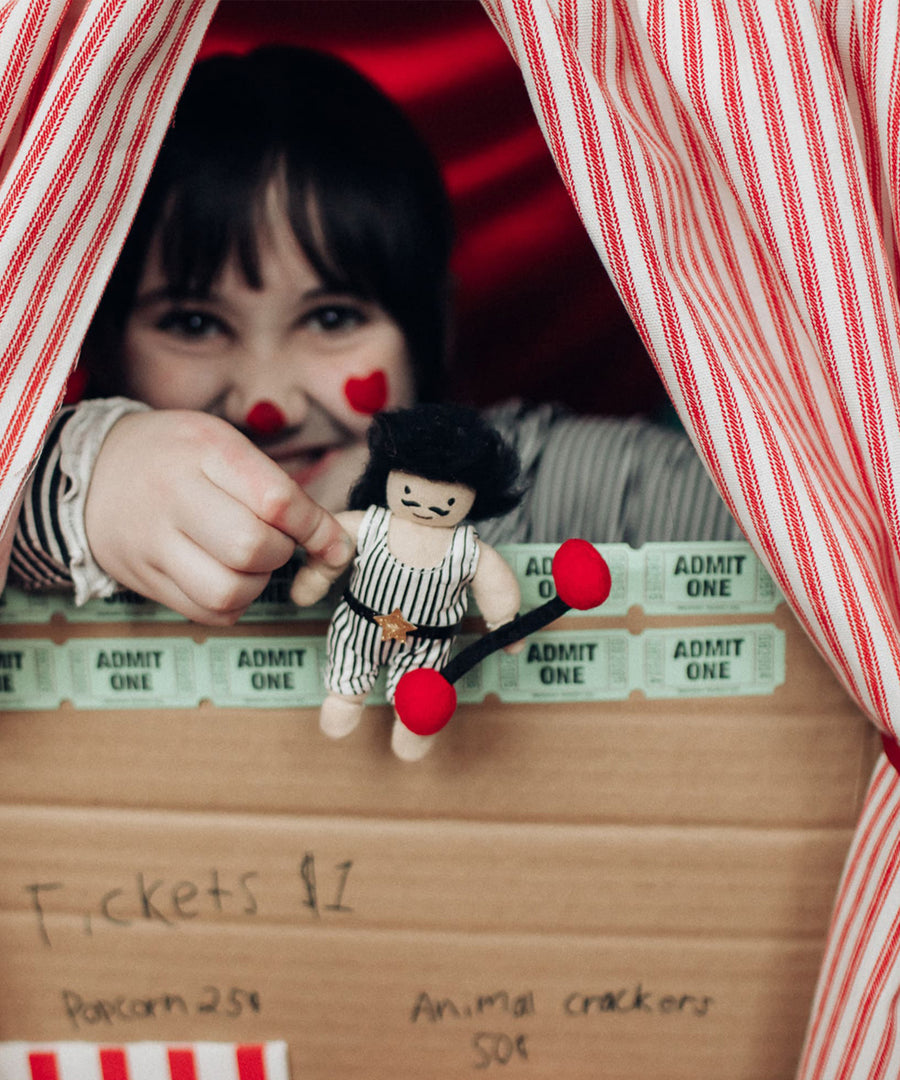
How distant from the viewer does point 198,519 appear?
1.41 feet

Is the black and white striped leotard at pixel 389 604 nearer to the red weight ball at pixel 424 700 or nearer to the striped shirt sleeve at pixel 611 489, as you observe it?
the red weight ball at pixel 424 700

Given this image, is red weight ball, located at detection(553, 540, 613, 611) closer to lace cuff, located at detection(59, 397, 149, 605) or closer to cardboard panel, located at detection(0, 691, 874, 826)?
cardboard panel, located at detection(0, 691, 874, 826)

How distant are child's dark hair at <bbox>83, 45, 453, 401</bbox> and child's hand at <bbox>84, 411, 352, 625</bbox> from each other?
28 cm

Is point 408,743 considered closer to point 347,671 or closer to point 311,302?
point 347,671

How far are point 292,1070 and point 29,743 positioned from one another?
0.28m

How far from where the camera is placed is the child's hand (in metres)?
0.42

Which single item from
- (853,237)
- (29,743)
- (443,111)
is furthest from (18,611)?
(443,111)

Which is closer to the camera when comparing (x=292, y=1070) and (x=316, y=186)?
(x=292, y=1070)

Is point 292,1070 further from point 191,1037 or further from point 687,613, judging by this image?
point 687,613

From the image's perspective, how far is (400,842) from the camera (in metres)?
0.52

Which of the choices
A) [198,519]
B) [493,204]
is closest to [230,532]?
[198,519]

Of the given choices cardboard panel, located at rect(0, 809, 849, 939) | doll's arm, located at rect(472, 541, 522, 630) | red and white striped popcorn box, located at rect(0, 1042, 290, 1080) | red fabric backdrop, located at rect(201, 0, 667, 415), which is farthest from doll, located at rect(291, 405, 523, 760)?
red fabric backdrop, located at rect(201, 0, 667, 415)

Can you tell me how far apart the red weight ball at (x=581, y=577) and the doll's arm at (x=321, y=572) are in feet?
0.36

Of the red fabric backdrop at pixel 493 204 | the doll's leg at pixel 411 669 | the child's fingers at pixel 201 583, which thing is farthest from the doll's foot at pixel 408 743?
the red fabric backdrop at pixel 493 204
